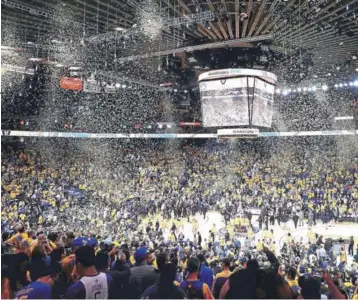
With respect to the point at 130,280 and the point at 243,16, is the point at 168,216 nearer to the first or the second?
the point at 243,16

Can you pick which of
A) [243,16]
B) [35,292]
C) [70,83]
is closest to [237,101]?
[243,16]

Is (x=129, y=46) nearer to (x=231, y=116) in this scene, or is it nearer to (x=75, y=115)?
(x=231, y=116)

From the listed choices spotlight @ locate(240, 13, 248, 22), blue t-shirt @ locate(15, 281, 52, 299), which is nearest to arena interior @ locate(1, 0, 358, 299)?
blue t-shirt @ locate(15, 281, 52, 299)

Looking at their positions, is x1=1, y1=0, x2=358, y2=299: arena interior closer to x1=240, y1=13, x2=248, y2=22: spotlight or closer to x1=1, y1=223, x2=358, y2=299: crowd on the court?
x1=1, y1=223, x2=358, y2=299: crowd on the court

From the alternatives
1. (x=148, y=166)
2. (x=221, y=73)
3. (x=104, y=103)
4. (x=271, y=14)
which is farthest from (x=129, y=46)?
(x=148, y=166)

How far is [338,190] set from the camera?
882 inches

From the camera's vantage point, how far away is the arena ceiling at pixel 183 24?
10.9 meters

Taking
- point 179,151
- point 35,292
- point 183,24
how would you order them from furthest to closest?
point 179,151 → point 183,24 → point 35,292

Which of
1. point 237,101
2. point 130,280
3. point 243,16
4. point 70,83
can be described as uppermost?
point 243,16

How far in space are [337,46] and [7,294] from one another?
52.7ft

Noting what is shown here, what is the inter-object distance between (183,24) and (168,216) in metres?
10.9

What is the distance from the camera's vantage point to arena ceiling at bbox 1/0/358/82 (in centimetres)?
1095

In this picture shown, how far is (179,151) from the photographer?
1245 inches

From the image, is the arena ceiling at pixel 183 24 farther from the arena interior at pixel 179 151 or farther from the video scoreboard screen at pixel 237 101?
the video scoreboard screen at pixel 237 101
